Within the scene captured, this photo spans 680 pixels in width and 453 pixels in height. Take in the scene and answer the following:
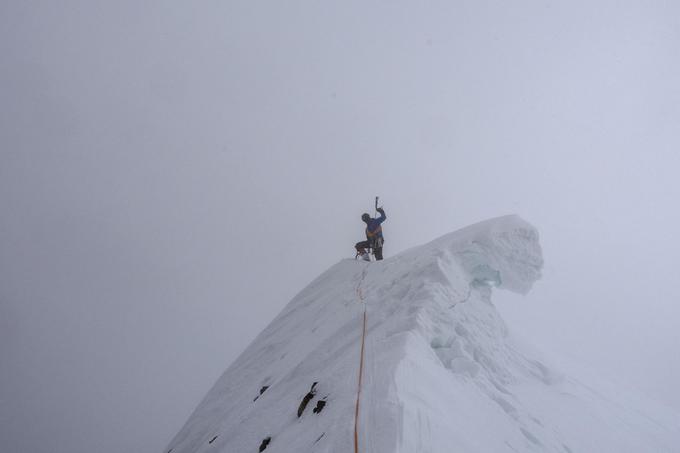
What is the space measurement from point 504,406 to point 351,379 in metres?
1.85

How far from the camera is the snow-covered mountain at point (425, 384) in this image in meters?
2.98

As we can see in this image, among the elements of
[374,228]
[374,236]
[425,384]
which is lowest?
[425,384]

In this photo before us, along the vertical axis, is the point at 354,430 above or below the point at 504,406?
below

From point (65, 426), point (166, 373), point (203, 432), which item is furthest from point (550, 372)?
point (166, 373)

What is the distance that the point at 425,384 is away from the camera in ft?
11.1

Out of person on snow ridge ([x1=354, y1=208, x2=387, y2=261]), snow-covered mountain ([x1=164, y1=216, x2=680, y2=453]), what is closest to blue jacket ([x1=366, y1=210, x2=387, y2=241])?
person on snow ridge ([x1=354, y1=208, x2=387, y2=261])

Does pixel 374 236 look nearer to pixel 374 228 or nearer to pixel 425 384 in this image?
pixel 374 228

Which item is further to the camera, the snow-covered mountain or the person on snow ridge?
the person on snow ridge

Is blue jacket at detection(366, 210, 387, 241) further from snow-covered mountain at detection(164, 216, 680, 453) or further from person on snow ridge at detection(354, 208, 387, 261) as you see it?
snow-covered mountain at detection(164, 216, 680, 453)

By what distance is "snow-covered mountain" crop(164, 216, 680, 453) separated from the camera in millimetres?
2983

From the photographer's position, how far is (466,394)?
3801 millimetres

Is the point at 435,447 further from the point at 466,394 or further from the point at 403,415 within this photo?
the point at 466,394

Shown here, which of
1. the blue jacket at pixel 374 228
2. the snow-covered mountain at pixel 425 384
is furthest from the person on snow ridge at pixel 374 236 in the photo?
the snow-covered mountain at pixel 425 384

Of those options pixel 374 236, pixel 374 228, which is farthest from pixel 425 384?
pixel 374 236
